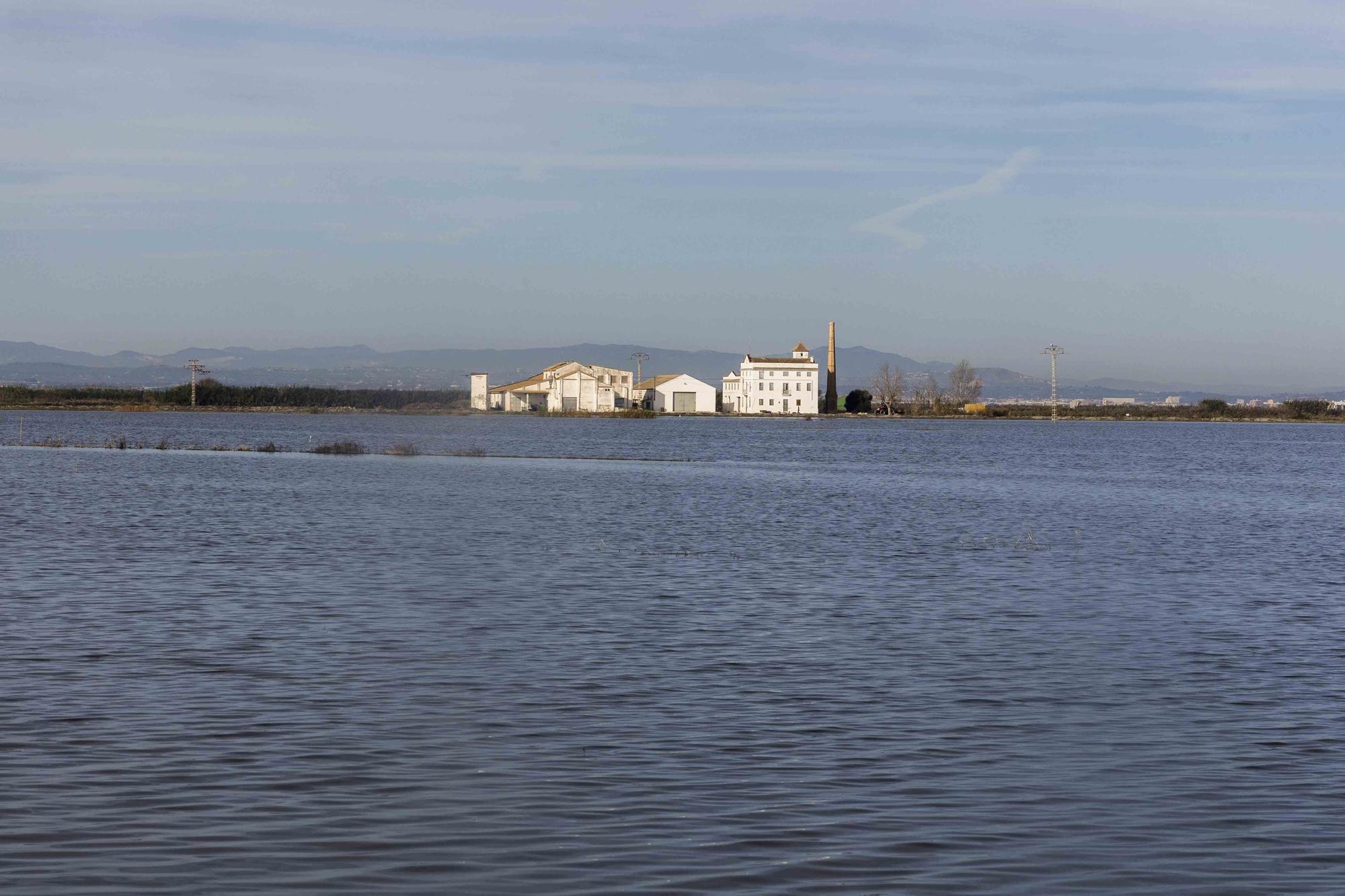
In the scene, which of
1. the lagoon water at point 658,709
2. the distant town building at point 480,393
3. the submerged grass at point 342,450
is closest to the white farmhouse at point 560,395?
the distant town building at point 480,393

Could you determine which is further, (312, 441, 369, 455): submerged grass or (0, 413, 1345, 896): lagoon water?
(312, 441, 369, 455): submerged grass

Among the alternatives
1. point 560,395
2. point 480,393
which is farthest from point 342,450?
point 560,395

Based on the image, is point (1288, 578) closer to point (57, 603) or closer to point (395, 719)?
point (395, 719)

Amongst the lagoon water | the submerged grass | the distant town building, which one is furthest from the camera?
the distant town building

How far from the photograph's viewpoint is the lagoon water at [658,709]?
9.19m

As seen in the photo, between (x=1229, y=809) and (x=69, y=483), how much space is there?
149 ft

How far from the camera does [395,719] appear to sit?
13.1 meters

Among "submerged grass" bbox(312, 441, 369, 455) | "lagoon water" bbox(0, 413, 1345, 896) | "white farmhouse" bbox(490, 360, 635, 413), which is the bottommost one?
"lagoon water" bbox(0, 413, 1345, 896)

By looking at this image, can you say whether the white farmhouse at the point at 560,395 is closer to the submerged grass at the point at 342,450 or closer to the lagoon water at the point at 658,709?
the submerged grass at the point at 342,450

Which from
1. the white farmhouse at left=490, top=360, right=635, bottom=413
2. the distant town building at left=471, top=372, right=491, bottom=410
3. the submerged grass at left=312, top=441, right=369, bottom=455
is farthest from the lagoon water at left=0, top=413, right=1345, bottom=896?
the white farmhouse at left=490, top=360, right=635, bottom=413

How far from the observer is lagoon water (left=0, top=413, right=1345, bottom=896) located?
30.1ft

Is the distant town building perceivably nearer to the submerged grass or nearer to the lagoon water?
the submerged grass

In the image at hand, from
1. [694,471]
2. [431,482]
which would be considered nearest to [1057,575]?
[431,482]

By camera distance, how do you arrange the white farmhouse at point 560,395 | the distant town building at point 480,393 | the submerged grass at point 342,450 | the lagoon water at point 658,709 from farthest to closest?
the white farmhouse at point 560,395, the distant town building at point 480,393, the submerged grass at point 342,450, the lagoon water at point 658,709
